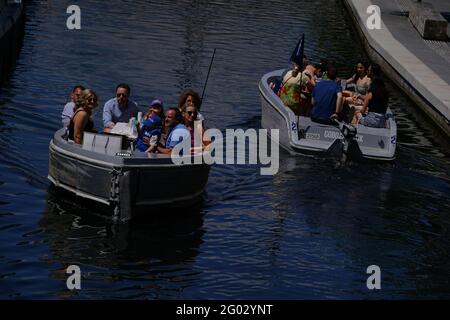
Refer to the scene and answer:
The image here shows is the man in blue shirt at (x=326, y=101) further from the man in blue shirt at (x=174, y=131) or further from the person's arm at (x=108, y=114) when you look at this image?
the man in blue shirt at (x=174, y=131)

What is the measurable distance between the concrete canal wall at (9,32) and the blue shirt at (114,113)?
8183 millimetres

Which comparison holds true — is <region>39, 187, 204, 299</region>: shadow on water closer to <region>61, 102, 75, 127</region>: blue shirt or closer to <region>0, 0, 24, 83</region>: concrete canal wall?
<region>61, 102, 75, 127</region>: blue shirt

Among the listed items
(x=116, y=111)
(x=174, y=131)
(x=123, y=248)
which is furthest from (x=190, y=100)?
(x=123, y=248)

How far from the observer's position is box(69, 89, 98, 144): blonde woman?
599 inches

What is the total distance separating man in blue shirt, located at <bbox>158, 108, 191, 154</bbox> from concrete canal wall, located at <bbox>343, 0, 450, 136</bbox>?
28.8 ft

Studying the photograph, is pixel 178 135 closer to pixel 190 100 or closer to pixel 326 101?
pixel 190 100

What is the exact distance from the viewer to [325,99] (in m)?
19.7

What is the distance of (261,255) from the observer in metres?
14.1

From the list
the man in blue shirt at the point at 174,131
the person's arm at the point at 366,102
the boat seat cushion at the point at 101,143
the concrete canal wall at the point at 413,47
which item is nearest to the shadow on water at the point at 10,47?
the person's arm at the point at 366,102

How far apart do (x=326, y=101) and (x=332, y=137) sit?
0.79 m

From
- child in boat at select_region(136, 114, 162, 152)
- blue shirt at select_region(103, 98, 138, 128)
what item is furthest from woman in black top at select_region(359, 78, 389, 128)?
child in boat at select_region(136, 114, 162, 152)
